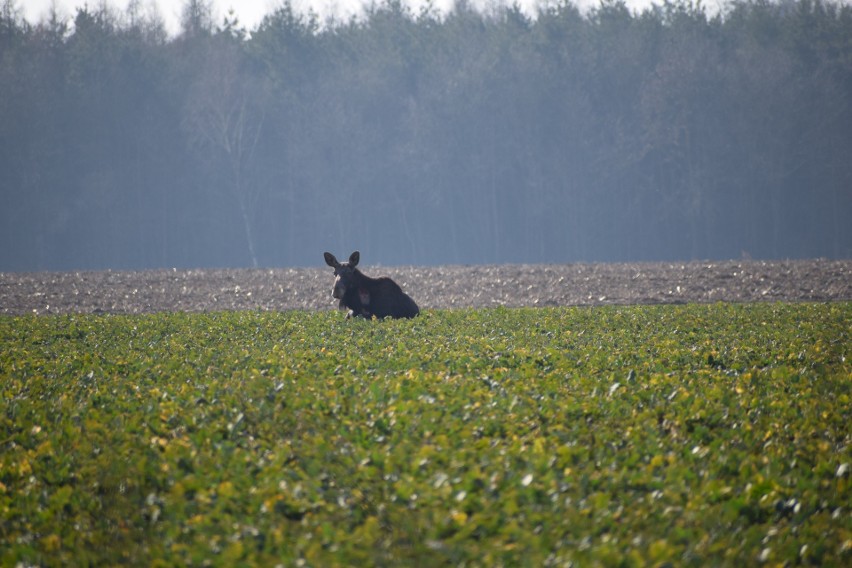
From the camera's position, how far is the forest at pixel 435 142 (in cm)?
7438

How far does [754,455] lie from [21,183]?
75.2m

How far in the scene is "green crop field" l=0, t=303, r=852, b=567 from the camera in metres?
6.58

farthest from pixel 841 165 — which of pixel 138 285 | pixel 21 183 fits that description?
pixel 21 183

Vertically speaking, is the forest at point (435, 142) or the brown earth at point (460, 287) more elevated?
the forest at point (435, 142)

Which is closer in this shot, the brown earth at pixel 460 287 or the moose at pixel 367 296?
the moose at pixel 367 296

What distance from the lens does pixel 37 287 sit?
34812 mm

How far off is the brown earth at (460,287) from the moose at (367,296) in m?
6.92

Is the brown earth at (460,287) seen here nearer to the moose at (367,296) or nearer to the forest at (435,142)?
the moose at (367,296)

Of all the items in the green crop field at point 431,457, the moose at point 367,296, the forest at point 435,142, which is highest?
the forest at point 435,142

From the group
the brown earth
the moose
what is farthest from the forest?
the moose

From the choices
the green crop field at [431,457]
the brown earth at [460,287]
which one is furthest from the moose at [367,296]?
the brown earth at [460,287]

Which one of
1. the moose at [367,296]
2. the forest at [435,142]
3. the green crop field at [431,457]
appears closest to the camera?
the green crop field at [431,457]

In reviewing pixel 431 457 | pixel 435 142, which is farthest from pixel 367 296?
pixel 435 142

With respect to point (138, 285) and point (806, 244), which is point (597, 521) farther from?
point (806, 244)
